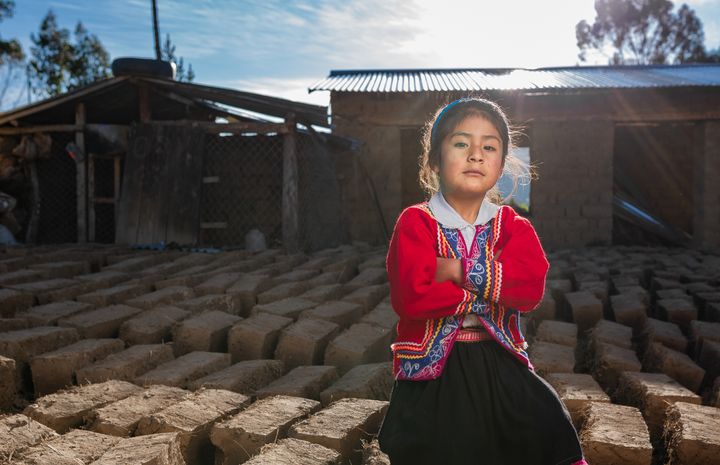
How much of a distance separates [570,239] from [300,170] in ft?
13.4

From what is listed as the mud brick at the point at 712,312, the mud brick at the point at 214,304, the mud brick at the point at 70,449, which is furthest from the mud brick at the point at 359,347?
the mud brick at the point at 712,312

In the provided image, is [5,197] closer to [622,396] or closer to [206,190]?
[206,190]

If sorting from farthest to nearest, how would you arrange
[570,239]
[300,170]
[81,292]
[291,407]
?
[570,239] → [300,170] → [81,292] → [291,407]

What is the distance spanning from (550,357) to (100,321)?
2498 mm

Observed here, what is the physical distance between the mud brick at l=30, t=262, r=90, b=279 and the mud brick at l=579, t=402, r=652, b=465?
415cm

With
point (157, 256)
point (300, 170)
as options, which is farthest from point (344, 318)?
point (300, 170)

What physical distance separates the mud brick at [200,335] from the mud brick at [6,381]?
91cm

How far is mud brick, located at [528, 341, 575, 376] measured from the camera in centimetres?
308

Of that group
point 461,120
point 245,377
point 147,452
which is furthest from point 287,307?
point 461,120

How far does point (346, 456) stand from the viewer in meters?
2.24

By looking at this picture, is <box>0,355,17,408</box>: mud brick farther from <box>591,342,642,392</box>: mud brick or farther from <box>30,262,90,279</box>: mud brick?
<box>591,342,642,392</box>: mud brick

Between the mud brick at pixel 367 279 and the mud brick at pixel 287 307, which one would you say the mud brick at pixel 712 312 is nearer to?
the mud brick at pixel 367 279

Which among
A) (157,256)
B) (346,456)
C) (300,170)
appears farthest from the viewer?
(300,170)

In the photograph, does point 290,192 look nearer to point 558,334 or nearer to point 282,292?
point 282,292
